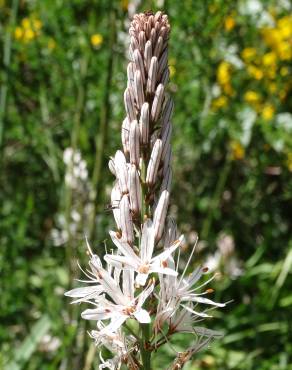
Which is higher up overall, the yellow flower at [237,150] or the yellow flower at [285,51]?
the yellow flower at [285,51]

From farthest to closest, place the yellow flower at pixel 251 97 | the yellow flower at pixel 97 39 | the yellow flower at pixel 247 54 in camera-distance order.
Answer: the yellow flower at pixel 251 97 < the yellow flower at pixel 247 54 < the yellow flower at pixel 97 39

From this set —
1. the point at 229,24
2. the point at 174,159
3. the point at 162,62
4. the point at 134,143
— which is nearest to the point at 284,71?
the point at 229,24

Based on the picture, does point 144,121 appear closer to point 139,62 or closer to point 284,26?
point 139,62

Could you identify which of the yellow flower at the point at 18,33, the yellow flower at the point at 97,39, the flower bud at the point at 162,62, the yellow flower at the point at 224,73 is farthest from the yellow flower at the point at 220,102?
the flower bud at the point at 162,62

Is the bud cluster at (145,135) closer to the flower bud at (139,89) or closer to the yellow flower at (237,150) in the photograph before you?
the flower bud at (139,89)

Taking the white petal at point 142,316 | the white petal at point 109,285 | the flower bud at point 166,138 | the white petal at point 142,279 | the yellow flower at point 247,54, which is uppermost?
the yellow flower at point 247,54

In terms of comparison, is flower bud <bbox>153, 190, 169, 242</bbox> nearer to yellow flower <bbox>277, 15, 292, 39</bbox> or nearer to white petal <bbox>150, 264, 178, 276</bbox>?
white petal <bbox>150, 264, 178, 276</bbox>
